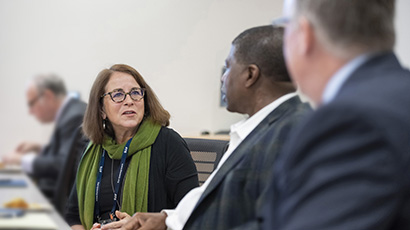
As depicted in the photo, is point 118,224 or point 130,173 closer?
point 118,224

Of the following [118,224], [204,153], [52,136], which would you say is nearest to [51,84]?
[52,136]

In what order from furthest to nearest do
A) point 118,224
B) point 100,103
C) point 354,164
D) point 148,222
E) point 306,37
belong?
point 100,103 → point 118,224 → point 148,222 → point 306,37 → point 354,164

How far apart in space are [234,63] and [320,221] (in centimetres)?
74

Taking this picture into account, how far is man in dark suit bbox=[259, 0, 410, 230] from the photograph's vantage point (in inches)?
19.8

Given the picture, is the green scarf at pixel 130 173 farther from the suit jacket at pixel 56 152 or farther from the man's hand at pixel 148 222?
the suit jacket at pixel 56 152

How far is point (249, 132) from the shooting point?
46.2 inches

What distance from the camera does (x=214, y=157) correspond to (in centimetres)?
216

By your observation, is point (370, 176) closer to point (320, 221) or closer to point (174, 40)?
point (320, 221)

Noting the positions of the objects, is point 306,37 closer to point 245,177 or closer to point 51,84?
point 245,177

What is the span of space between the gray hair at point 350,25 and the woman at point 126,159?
1.43 meters

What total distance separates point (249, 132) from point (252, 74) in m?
0.15

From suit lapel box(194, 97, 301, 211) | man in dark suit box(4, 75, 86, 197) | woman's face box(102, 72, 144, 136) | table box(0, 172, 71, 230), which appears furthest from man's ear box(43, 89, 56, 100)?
woman's face box(102, 72, 144, 136)

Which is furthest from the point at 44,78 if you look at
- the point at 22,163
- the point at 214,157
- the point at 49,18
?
the point at 49,18

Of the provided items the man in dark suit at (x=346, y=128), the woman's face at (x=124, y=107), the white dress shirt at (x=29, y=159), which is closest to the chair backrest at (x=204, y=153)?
the woman's face at (x=124, y=107)
